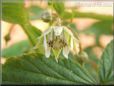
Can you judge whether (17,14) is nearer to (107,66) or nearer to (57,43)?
(57,43)

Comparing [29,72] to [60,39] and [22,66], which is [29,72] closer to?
[22,66]

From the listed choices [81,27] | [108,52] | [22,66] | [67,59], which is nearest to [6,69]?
[22,66]

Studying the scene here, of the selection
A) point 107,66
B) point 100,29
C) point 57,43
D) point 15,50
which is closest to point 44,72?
point 57,43

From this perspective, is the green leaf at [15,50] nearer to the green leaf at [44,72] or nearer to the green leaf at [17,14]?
the green leaf at [17,14]

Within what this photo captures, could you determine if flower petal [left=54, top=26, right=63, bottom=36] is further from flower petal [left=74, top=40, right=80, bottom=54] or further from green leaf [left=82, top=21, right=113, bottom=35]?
green leaf [left=82, top=21, right=113, bottom=35]

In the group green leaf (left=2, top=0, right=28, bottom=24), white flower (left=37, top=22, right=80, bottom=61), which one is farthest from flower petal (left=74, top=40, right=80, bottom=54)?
green leaf (left=2, top=0, right=28, bottom=24)

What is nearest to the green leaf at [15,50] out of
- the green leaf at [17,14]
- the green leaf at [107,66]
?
the green leaf at [17,14]
